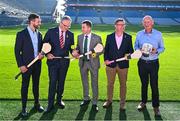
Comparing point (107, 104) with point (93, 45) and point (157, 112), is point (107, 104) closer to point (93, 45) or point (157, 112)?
point (157, 112)

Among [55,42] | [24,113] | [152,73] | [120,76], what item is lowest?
[24,113]

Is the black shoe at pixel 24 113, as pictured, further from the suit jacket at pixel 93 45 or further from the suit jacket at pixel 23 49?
the suit jacket at pixel 93 45

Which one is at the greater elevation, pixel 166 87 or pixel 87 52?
pixel 87 52

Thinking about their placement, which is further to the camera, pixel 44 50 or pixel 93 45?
pixel 93 45

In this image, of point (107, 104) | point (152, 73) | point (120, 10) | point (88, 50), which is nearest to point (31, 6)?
point (120, 10)

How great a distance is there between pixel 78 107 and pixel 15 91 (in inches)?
103

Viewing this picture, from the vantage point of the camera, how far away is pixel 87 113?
850 cm

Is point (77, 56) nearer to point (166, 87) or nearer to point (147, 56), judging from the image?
point (147, 56)

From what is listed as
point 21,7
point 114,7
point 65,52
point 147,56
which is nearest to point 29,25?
point 65,52

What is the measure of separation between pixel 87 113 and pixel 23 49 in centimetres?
201

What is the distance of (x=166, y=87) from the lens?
39.2 ft

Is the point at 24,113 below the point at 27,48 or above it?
below

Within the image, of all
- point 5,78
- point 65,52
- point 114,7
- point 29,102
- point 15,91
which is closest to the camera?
point 65,52

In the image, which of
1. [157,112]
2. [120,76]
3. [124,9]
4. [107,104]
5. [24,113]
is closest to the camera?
[24,113]
